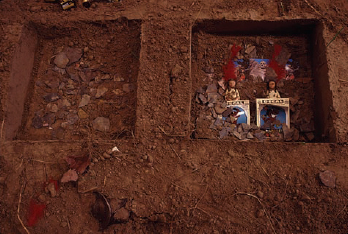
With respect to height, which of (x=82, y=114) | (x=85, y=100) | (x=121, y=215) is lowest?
(x=121, y=215)

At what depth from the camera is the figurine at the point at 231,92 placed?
7.98 ft

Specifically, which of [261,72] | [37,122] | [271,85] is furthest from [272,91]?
[37,122]

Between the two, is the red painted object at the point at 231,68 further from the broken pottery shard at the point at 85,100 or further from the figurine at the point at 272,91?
the broken pottery shard at the point at 85,100

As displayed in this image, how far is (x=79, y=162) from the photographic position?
2.08 metres

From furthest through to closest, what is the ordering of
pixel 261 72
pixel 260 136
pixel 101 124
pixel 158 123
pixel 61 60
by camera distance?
pixel 61 60, pixel 261 72, pixel 101 124, pixel 260 136, pixel 158 123

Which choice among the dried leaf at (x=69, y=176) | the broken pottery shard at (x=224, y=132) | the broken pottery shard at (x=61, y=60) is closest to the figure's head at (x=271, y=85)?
the broken pottery shard at (x=224, y=132)

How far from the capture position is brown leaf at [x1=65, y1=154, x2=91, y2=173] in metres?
2.06

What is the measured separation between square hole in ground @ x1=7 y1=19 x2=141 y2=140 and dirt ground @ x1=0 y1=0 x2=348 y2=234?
12mm

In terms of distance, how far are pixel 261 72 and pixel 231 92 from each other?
1.29ft

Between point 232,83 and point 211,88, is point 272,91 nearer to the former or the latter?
point 232,83

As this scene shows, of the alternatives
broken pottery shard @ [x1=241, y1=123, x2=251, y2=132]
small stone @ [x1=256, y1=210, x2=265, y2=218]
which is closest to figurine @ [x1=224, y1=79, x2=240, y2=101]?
broken pottery shard @ [x1=241, y1=123, x2=251, y2=132]

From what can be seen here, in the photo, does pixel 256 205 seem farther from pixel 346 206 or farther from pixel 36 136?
pixel 36 136

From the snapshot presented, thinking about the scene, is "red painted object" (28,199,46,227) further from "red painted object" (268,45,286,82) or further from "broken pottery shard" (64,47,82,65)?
"red painted object" (268,45,286,82)

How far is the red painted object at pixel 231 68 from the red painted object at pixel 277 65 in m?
0.36
